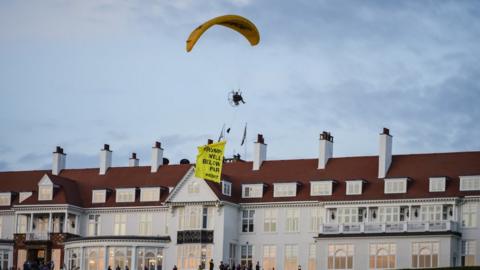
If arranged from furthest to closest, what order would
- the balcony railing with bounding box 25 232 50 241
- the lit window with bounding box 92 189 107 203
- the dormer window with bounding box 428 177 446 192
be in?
1. the lit window with bounding box 92 189 107 203
2. the balcony railing with bounding box 25 232 50 241
3. the dormer window with bounding box 428 177 446 192

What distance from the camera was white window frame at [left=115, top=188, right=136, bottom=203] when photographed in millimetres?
112188

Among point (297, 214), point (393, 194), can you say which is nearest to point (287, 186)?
point (297, 214)

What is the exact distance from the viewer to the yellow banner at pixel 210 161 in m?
93.8

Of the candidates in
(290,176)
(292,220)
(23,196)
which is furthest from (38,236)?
(292,220)

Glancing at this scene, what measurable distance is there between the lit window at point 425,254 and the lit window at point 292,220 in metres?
11.2

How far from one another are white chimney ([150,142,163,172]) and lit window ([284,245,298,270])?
17001mm

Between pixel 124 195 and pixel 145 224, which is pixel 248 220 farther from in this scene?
pixel 124 195

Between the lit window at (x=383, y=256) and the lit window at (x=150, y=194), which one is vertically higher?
the lit window at (x=150, y=194)

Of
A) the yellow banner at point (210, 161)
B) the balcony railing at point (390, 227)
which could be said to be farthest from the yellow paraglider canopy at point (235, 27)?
the balcony railing at point (390, 227)

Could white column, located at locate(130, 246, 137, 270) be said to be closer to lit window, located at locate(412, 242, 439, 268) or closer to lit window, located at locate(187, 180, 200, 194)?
lit window, located at locate(187, 180, 200, 194)

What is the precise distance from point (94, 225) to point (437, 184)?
1248 inches

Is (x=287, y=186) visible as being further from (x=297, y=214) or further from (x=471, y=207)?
(x=471, y=207)

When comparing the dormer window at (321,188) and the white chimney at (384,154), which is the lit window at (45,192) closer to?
the dormer window at (321,188)

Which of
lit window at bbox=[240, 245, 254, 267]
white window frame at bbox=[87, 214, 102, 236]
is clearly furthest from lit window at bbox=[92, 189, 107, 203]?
lit window at bbox=[240, 245, 254, 267]
